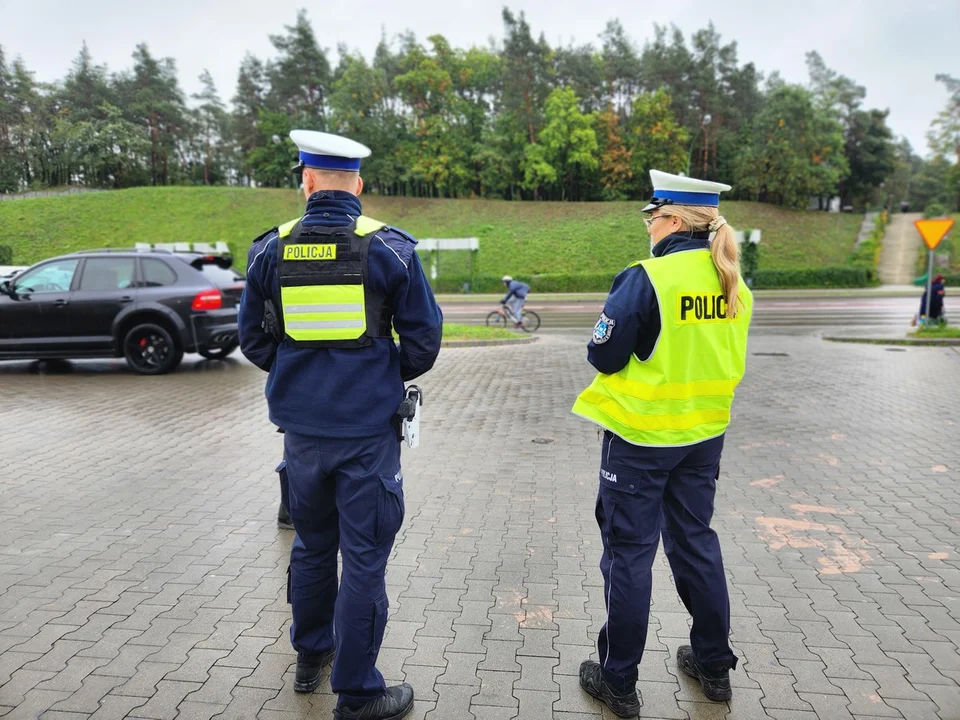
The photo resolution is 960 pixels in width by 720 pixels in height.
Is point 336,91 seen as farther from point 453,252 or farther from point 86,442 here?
point 86,442

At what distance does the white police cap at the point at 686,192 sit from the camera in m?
2.62

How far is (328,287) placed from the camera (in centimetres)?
242

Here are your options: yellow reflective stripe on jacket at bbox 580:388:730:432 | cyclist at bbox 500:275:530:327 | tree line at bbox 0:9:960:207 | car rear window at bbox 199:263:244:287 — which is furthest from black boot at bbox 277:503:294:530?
tree line at bbox 0:9:960:207

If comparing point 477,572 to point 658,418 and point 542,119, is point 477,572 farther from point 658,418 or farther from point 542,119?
point 542,119

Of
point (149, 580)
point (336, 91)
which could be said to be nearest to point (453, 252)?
point (336, 91)

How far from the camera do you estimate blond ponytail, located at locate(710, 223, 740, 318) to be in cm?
251

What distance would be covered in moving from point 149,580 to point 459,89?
72.4 metres

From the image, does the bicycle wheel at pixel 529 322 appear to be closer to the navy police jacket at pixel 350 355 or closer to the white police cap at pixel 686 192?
the white police cap at pixel 686 192

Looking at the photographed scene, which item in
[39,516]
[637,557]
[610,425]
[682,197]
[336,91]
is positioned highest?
[336,91]

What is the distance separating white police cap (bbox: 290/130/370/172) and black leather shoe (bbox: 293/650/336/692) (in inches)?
77.3

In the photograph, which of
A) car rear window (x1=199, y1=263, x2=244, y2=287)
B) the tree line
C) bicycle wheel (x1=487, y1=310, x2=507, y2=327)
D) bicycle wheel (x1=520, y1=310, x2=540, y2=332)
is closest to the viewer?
car rear window (x1=199, y1=263, x2=244, y2=287)

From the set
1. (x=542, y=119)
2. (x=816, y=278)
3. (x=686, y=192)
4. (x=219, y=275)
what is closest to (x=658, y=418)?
(x=686, y=192)

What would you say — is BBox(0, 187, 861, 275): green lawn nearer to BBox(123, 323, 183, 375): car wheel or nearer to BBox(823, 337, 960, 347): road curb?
BBox(823, 337, 960, 347): road curb

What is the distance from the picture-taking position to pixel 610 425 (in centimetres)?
258
